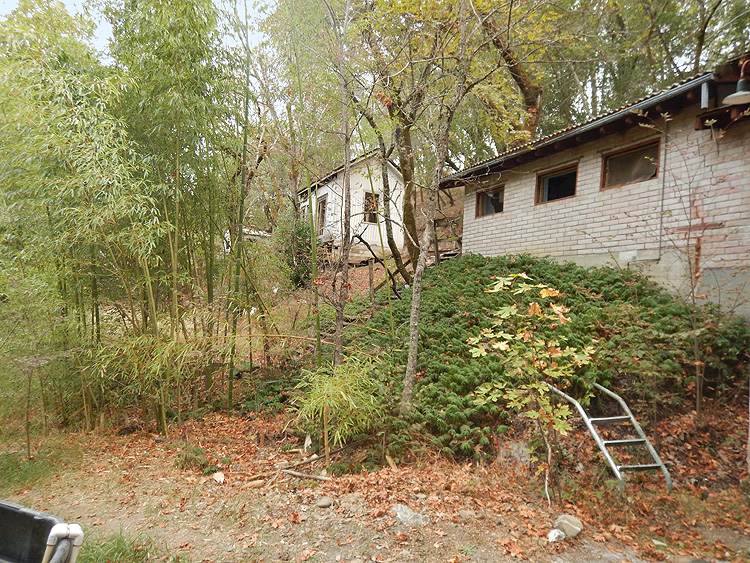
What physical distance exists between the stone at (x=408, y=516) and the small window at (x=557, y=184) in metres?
5.93

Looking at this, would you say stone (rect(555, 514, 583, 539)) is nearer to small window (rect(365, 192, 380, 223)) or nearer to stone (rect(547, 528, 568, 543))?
stone (rect(547, 528, 568, 543))

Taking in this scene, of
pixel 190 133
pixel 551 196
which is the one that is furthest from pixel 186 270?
pixel 551 196

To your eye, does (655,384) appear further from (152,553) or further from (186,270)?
(186,270)

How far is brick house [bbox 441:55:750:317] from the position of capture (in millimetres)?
4348

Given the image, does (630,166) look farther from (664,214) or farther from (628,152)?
(664,214)

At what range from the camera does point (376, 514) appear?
2.62 m

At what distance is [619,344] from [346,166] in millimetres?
3549

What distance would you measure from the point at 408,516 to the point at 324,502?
668 millimetres

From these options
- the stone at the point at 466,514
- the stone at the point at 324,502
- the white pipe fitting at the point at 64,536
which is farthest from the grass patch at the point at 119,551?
the stone at the point at 466,514

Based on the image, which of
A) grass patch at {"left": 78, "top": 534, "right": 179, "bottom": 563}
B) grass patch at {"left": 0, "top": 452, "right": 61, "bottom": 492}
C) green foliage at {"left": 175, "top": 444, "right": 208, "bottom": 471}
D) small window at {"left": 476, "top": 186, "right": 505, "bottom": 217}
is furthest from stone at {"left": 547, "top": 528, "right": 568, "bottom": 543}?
small window at {"left": 476, "top": 186, "right": 505, "bottom": 217}

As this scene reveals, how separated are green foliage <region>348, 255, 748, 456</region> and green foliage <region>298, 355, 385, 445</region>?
0.38 m

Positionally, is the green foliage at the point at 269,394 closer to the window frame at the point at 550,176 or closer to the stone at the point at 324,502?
the stone at the point at 324,502

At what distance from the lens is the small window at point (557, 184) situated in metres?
6.58

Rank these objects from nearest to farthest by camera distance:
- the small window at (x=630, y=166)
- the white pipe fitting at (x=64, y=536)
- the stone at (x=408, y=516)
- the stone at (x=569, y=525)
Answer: the white pipe fitting at (x=64, y=536)
the stone at (x=569, y=525)
the stone at (x=408, y=516)
the small window at (x=630, y=166)
